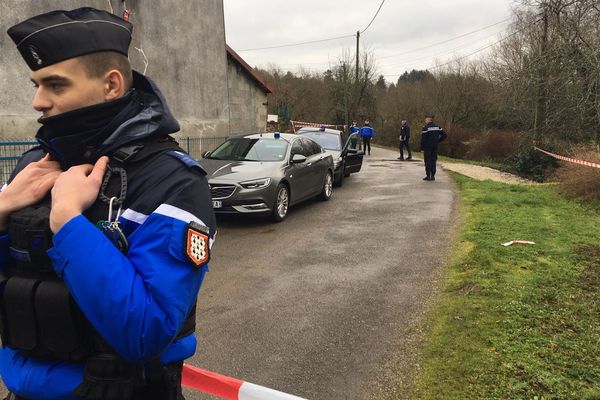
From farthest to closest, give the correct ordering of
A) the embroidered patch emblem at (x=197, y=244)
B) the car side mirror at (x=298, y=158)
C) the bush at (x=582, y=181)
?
the bush at (x=582, y=181) → the car side mirror at (x=298, y=158) → the embroidered patch emblem at (x=197, y=244)

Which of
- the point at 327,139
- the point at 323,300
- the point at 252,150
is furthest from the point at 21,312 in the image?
the point at 327,139

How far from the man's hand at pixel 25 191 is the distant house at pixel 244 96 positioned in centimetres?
1770

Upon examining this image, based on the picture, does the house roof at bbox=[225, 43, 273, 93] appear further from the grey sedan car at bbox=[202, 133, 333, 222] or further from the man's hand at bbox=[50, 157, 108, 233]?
the man's hand at bbox=[50, 157, 108, 233]

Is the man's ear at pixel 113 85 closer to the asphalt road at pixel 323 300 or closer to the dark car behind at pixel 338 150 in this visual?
the asphalt road at pixel 323 300

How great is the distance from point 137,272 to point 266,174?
7040 millimetres

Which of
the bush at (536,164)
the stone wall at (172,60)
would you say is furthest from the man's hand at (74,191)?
the bush at (536,164)

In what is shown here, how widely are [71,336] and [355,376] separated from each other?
249 centimetres

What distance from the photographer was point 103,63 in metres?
1.34

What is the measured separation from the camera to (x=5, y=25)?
392 inches

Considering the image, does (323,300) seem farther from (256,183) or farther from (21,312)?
(21,312)

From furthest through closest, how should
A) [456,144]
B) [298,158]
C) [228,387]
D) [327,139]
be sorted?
[456,144] → [327,139] → [298,158] → [228,387]

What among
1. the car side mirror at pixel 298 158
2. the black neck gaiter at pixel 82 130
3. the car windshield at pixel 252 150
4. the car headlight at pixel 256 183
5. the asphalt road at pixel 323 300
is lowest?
the asphalt road at pixel 323 300

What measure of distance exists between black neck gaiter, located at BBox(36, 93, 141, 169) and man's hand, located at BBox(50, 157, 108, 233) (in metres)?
0.07

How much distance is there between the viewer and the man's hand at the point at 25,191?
132cm
